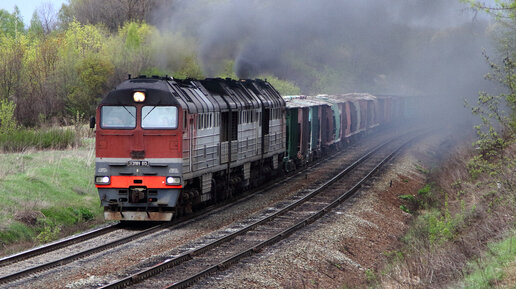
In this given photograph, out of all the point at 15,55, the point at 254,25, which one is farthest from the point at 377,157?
the point at 15,55

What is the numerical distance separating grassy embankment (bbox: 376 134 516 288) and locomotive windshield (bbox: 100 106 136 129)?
6.95m

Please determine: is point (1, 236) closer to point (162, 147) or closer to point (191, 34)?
point (162, 147)

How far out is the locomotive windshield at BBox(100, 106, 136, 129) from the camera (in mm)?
17109

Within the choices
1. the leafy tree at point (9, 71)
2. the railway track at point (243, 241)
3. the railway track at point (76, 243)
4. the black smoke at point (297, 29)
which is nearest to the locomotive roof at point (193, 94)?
the railway track at point (76, 243)

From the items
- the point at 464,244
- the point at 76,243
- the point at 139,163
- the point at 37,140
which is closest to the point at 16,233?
the point at 76,243

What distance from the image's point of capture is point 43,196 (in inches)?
768

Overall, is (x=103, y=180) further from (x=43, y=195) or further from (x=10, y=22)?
(x=10, y=22)

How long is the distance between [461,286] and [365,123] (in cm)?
4107

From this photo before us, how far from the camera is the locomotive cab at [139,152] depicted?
16.9 metres

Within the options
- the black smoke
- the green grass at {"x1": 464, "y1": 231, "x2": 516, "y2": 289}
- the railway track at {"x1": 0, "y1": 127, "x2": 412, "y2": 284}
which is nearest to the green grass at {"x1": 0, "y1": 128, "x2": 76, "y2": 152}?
the black smoke

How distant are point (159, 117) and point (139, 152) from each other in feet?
3.23

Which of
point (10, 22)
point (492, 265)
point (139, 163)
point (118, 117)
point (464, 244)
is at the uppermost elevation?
point (10, 22)

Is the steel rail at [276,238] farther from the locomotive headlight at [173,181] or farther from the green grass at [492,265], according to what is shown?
the green grass at [492,265]

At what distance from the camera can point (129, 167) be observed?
16.9 m
